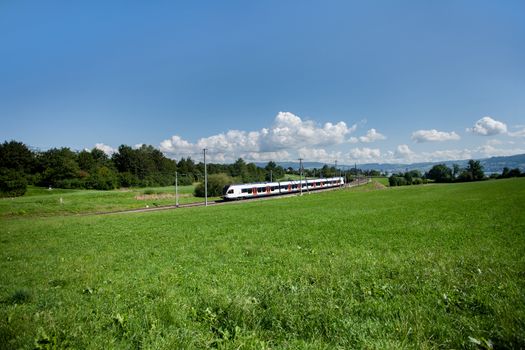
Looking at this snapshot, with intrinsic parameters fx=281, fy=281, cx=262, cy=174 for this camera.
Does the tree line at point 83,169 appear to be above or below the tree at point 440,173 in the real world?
above

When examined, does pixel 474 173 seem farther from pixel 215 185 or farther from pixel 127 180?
pixel 127 180

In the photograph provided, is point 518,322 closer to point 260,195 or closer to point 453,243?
point 453,243

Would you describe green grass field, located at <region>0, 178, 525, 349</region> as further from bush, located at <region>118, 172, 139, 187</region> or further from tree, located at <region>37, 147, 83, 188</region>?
bush, located at <region>118, 172, 139, 187</region>

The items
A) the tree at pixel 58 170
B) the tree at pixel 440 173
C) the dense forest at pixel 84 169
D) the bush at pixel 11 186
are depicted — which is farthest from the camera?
the tree at pixel 440 173

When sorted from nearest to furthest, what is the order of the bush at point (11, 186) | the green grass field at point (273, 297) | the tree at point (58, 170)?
the green grass field at point (273, 297), the bush at point (11, 186), the tree at point (58, 170)

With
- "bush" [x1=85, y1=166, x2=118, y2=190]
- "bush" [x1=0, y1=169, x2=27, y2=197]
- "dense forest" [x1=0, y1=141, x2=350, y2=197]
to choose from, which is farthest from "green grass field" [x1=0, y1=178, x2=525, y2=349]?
"bush" [x1=85, y1=166, x2=118, y2=190]

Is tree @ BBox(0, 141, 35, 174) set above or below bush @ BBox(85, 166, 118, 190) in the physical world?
above

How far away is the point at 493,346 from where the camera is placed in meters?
3.56

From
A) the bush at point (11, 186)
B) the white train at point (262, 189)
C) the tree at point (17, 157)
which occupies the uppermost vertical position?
the tree at point (17, 157)

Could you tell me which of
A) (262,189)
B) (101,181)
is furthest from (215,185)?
(101,181)

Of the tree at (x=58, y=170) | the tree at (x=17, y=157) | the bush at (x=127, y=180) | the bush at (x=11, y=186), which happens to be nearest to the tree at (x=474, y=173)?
the bush at (x=127, y=180)

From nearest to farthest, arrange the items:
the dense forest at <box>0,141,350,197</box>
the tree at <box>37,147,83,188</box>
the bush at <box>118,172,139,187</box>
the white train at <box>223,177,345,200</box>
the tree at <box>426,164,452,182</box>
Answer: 1. the white train at <box>223,177,345,200</box>
2. the dense forest at <box>0,141,350,197</box>
3. the tree at <box>37,147,83,188</box>
4. the bush at <box>118,172,139,187</box>
5. the tree at <box>426,164,452,182</box>

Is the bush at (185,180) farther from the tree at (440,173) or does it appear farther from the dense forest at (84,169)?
the tree at (440,173)

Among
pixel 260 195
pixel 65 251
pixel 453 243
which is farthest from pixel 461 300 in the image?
pixel 260 195
